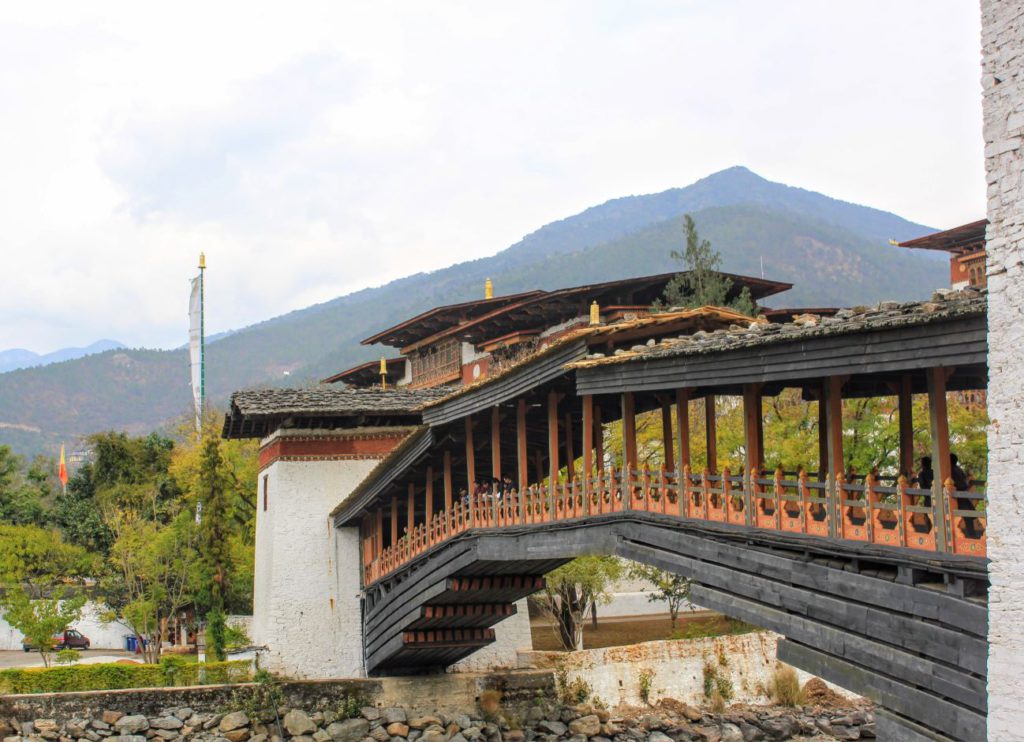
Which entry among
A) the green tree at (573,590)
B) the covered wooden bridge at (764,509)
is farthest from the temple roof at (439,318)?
the covered wooden bridge at (764,509)

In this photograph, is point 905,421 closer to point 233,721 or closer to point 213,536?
point 233,721

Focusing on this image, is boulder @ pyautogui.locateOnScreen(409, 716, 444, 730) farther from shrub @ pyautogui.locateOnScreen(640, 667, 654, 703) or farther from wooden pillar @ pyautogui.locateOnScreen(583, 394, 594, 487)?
wooden pillar @ pyautogui.locateOnScreen(583, 394, 594, 487)

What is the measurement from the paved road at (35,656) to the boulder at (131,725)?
27.4 ft

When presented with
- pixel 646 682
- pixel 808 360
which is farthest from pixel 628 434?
pixel 646 682

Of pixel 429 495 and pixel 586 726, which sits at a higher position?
pixel 429 495

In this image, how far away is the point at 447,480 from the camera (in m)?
20.9

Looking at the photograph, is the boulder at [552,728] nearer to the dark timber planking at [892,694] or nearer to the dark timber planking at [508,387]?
the dark timber planking at [508,387]

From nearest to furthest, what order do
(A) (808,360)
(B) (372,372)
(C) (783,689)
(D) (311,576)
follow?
1. (A) (808,360)
2. (D) (311,576)
3. (C) (783,689)
4. (B) (372,372)

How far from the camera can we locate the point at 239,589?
108 ft

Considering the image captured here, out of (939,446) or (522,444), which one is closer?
(939,446)

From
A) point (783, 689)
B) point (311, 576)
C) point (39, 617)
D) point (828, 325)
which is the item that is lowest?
point (783, 689)

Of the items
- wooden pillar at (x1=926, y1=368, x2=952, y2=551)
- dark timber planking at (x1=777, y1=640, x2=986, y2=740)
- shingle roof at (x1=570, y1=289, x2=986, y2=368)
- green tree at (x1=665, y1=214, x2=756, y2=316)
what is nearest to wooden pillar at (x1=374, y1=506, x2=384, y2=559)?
shingle roof at (x1=570, y1=289, x2=986, y2=368)

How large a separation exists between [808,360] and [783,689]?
56.0ft

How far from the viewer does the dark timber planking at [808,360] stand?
10.8 meters
